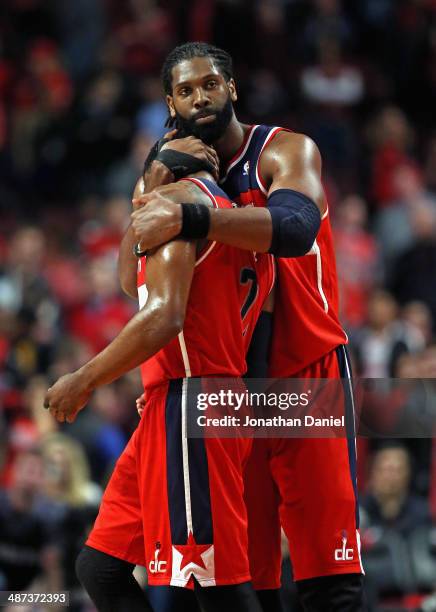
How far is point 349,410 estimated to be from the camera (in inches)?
192

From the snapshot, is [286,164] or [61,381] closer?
[61,381]

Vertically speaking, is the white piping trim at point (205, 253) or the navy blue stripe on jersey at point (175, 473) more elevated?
the white piping trim at point (205, 253)

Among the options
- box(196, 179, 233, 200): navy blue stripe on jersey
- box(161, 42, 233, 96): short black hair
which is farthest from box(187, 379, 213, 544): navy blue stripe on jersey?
box(161, 42, 233, 96): short black hair

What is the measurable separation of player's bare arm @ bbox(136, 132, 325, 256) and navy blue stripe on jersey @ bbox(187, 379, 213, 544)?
0.72 meters

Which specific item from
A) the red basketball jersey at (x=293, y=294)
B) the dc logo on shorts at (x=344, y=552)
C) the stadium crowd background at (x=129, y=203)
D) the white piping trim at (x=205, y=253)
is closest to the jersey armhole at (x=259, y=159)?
the red basketball jersey at (x=293, y=294)

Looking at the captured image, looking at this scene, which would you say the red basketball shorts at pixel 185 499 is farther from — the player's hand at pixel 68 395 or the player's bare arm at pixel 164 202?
the player's bare arm at pixel 164 202

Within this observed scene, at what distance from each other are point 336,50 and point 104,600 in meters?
9.18

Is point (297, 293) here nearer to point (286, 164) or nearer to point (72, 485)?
point (286, 164)

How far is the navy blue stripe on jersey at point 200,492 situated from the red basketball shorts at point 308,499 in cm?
54

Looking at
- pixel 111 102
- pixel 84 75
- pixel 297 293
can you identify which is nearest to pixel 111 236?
pixel 111 102

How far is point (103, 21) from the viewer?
13.2 meters

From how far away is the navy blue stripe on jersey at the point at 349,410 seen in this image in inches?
188

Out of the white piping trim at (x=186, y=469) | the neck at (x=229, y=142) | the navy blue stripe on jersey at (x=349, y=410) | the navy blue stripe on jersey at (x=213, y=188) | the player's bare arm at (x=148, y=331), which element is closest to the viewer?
the player's bare arm at (x=148, y=331)

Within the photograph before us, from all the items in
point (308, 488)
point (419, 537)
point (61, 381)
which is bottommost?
point (419, 537)
